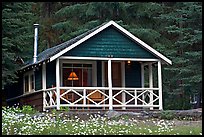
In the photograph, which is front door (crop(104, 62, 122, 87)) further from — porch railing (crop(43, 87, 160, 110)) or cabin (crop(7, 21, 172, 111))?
porch railing (crop(43, 87, 160, 110))

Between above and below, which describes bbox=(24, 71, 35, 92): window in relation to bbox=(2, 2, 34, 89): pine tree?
below

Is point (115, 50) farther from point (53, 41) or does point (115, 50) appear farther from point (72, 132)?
point (53, 41)

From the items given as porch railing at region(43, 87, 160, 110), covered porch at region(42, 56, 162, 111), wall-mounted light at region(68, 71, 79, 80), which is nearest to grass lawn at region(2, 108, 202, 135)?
porch railing at region(43, 87, 160, 110)

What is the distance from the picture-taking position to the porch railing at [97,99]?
22.1m

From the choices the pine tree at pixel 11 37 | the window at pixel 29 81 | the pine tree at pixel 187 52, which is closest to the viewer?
the pine tree at pixel 11 37

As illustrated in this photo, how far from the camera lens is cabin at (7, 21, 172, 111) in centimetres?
2219

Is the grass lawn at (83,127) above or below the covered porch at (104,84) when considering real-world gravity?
below

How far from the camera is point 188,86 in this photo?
30250 millimetres

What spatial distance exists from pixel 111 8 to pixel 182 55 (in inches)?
230

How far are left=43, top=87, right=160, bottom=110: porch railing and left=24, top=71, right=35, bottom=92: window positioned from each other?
2.71 meters

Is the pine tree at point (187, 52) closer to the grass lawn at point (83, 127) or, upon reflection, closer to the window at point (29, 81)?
the window at point (29, 81)

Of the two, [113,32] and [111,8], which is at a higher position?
[111,8]

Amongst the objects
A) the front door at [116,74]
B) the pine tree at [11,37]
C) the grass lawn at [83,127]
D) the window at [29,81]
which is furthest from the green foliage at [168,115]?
the window at [29,81]

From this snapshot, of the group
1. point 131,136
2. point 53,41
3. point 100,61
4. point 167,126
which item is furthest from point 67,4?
point 131,136
